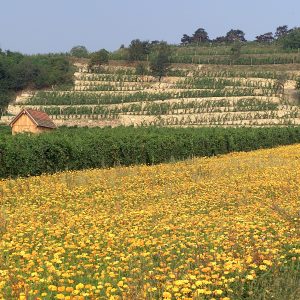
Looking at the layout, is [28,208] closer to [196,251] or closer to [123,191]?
[123,191]

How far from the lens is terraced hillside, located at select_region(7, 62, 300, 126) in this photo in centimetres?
8000

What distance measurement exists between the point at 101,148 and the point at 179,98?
62926 mm

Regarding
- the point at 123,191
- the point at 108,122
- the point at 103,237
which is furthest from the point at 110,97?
the point at 103,237

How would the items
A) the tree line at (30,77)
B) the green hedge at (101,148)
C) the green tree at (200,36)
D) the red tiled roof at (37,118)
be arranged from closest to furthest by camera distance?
the green hedge at (101,148) < the red tiled roof at (37,118) < the tree line at (30,77) < the green tree at (200,36)

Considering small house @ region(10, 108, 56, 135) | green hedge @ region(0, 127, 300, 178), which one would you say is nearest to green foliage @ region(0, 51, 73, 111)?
→ small house @ region(10, 108, 56, 135)

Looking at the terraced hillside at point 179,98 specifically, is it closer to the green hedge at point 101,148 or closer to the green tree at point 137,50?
the green tree at point 137,50

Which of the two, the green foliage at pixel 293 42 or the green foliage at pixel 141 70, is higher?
the green foliage at pixel 293 42

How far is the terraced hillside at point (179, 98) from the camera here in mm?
80000

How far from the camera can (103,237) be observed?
334 inches

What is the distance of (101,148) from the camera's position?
28.1 metres

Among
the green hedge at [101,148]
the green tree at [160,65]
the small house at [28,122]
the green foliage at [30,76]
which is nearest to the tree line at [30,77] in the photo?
the green foliage at [30,76]

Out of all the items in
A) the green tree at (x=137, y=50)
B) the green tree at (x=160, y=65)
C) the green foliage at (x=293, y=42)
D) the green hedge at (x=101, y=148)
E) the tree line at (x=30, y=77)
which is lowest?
the green hedge at (x=101, y=148)

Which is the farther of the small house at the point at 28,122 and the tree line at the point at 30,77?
the tree line at the point at 30,77

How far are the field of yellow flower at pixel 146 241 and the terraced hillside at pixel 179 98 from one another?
61.4m
